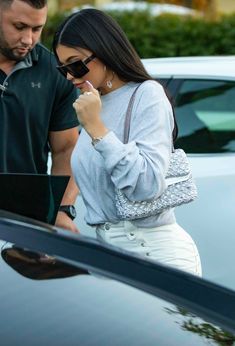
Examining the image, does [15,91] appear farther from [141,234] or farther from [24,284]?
[24,284]

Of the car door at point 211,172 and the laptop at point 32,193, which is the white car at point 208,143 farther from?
the laptop at point 32,193

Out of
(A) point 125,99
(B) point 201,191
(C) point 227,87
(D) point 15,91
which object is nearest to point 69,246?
(A) point 125,99

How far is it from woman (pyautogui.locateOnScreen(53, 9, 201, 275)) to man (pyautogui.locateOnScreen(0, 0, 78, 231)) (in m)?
0.39

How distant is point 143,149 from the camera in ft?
10.6

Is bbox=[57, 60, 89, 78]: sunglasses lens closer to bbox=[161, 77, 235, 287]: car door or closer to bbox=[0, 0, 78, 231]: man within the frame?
bbox=[0, 0, 78, 231]: man

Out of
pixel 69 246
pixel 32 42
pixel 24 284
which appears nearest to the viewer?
pixel 24 284

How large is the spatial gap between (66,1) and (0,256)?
2291cm

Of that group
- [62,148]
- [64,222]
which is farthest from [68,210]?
[62,148]

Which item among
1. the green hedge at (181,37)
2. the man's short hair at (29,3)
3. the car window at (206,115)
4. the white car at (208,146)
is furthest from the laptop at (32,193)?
the green hedge at (181,37)

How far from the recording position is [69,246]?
2555mm

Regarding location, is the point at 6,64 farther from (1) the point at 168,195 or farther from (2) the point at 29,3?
(1) the point at 168,195

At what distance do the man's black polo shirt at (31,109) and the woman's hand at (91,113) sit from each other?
0.60 m

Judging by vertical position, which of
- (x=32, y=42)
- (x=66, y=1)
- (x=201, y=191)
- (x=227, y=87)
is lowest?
(x=66, y=1)

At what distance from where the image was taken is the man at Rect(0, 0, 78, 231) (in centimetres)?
379
